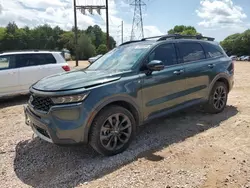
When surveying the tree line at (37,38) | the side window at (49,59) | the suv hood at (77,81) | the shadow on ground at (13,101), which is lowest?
A: the shadow on ground at (13,101)

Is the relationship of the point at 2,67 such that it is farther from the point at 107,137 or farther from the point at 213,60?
the point at 213,60

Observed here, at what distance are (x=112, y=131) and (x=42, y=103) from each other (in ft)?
3.59

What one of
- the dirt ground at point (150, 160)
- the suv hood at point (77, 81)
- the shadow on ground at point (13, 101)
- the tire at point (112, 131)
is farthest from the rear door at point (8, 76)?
the tire at point (112, 131)

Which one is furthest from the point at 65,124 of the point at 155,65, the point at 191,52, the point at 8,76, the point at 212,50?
the point at 8,76

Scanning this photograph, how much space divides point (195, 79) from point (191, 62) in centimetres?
35

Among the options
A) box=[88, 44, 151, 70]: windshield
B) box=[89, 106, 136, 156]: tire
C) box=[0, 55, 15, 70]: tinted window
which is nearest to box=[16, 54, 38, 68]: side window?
box=[0, 55, 15, 70]: tinted window

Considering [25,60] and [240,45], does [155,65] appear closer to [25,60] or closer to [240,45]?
[25,60]

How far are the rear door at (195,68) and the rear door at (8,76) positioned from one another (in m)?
5.27

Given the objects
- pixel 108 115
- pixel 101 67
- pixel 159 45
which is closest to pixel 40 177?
pixel 108 115

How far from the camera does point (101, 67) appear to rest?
4855 mm

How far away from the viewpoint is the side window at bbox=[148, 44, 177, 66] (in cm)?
472

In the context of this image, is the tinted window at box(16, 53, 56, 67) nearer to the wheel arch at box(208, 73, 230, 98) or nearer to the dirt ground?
the dirt ground

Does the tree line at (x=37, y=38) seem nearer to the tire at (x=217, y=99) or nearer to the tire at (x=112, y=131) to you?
the tire at (x=217, y=99)

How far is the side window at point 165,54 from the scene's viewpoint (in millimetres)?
4724
